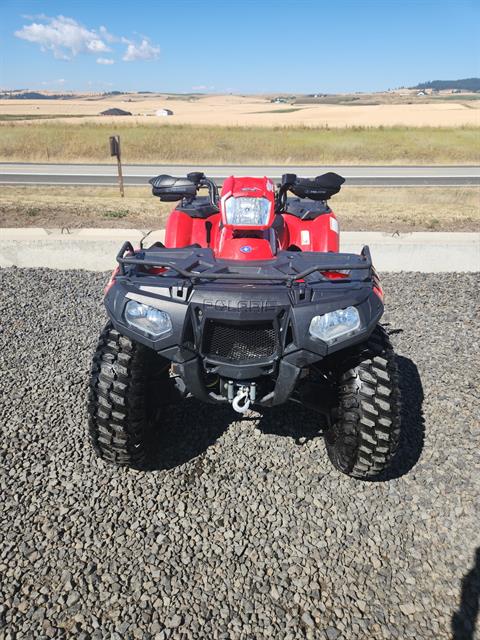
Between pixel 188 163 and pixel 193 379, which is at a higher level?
pixel 193 379

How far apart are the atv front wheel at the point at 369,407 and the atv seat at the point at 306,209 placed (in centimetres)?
141

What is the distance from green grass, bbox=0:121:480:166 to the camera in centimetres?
2341

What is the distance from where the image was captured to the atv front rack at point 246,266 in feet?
8.11

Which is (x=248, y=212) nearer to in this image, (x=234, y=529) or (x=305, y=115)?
(x=234, y=529)

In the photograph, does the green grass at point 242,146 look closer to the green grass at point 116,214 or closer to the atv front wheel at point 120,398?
the green grass at point 116,214

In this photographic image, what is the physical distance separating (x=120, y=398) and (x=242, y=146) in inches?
966

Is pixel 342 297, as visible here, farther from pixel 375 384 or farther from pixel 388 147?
pixel 388 147

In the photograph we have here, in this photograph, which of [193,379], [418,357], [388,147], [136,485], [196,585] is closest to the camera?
[196,585]

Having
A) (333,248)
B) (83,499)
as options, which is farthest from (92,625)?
(333,248)

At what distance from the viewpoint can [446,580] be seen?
2.35m

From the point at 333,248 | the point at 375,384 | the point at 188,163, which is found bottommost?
the point at 188,163

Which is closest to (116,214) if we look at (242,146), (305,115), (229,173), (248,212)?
(248,212)

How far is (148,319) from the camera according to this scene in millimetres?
2484

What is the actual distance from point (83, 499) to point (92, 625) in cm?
76
